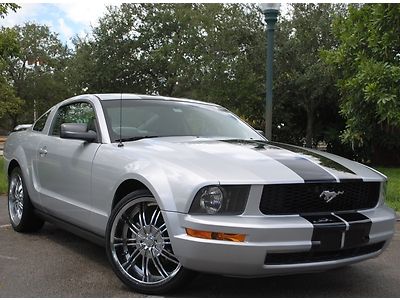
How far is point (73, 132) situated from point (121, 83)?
22.6 metres

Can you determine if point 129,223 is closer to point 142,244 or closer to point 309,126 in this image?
point 142,244

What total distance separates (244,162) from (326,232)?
739mm

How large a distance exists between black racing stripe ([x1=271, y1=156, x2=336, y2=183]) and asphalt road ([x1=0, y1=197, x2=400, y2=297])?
0.91 m

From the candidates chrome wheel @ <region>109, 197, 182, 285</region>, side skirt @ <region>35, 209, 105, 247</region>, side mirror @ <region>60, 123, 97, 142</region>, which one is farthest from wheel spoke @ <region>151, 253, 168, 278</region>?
side mirror @ <region>60, 123, 97, 142</region>

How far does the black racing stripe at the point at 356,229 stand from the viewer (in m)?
3.61

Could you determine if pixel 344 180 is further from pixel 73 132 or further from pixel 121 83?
pixel 121 83

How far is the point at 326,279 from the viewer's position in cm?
429

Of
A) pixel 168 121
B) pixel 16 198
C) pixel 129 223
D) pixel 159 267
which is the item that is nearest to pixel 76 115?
pixel 168 121

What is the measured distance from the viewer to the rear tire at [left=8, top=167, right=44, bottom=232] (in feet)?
19.0

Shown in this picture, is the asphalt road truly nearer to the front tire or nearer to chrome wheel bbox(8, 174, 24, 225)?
the front tire

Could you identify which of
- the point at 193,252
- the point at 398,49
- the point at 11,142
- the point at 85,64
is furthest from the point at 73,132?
the point at 85,64

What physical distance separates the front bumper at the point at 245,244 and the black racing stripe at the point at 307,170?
0.30 meters

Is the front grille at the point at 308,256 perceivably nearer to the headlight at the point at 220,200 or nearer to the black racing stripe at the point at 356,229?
the black racing stripe at the point at 356,229

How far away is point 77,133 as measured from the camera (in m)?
4.54
